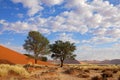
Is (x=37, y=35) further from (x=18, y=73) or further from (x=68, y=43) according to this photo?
(x=18, y=73)

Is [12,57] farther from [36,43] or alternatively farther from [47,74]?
[47,74]

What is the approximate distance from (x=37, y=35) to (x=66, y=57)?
33.8ft

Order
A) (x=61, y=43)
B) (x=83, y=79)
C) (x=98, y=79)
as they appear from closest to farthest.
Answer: (x=98, y=79) < (x=83, y=79) < (x=61, y=43)

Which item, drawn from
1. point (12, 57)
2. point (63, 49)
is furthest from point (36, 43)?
point (12, 57)

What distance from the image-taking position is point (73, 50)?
66.7 meters

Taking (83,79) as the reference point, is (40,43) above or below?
above

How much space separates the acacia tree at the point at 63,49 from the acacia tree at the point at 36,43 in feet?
9.31

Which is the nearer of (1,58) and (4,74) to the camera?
(4,74)

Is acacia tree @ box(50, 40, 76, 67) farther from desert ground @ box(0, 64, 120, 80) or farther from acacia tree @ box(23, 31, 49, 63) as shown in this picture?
desert ground @ box(0, 64, 120, 80)

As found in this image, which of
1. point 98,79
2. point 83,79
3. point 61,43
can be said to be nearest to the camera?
point 98,79

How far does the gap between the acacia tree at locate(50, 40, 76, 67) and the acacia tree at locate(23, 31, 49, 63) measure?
2837mm

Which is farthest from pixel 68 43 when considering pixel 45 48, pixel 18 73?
pixel 18 73

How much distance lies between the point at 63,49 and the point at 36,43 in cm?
809

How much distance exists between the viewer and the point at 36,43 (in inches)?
2638
